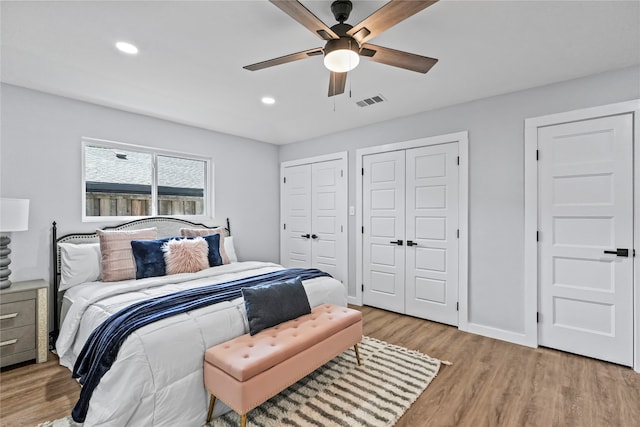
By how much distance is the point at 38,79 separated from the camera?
2.69 metres

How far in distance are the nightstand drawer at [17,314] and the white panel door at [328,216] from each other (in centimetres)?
327

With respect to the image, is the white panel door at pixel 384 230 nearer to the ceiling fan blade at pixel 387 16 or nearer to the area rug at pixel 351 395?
the area rug at pixel 351 395

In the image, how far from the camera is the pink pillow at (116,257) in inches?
111

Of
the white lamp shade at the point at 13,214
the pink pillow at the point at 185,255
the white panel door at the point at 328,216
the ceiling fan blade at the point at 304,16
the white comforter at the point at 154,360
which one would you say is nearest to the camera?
the ceiling fan blade at the point at 304,16

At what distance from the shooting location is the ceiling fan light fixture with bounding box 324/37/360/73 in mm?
1720

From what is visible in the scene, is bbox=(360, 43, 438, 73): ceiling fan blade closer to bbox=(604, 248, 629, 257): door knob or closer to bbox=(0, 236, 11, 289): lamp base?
bbox=(604, 248, 629, 257): door knob

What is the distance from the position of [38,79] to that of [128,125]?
2.98ft

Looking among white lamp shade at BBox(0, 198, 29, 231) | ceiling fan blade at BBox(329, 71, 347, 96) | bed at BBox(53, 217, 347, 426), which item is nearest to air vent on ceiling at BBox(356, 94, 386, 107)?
ceiling fan blade at BBox(329, 71, 347, 96)

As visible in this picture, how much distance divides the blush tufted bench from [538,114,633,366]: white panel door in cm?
208

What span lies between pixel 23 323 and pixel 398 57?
3.62 meters

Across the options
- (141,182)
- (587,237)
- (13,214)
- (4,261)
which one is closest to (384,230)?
(587,237)

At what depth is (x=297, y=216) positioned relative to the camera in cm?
502

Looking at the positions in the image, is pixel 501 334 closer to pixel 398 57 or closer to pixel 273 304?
pixel 273 304

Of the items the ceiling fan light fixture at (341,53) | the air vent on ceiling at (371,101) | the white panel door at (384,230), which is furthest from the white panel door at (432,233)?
the ceiling fan light fixture at (341,53)
